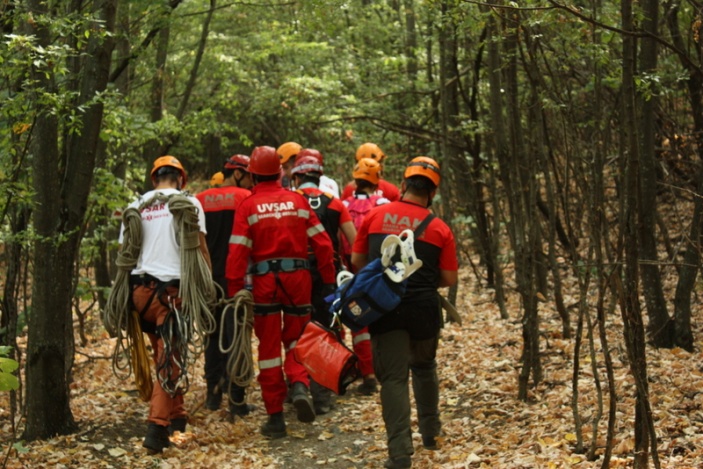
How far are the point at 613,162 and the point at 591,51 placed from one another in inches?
223

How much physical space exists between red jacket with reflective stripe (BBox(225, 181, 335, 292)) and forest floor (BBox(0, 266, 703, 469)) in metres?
1.45

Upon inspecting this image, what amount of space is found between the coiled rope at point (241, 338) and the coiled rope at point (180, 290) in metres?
0.28

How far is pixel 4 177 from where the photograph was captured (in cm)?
662

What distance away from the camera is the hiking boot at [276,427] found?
7141 millimetres

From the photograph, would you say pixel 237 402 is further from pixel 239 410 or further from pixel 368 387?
pixel 368 387

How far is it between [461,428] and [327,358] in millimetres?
1429

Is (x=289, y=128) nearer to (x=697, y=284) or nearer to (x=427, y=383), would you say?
(x=697, y=284)

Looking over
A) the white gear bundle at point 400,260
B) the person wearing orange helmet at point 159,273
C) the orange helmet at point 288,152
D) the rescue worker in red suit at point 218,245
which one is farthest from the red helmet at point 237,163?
the white gear bundle at point 400,260

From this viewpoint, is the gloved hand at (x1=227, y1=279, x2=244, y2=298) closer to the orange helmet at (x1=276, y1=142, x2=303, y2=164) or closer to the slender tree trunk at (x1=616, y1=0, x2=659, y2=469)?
the orange helmet at (x1=276, y1=142, x2=303, y2=164)

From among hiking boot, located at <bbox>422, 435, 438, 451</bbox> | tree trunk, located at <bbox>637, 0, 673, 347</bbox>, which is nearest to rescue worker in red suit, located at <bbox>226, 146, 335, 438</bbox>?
hiking boot, located at <bbox>422, 435, 438, 451</bbox>

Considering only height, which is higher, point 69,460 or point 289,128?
point 289,128

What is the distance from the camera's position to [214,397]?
8.09 metres

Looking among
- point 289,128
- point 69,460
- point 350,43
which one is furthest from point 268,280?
point 289,128

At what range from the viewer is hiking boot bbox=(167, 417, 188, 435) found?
707 cm
